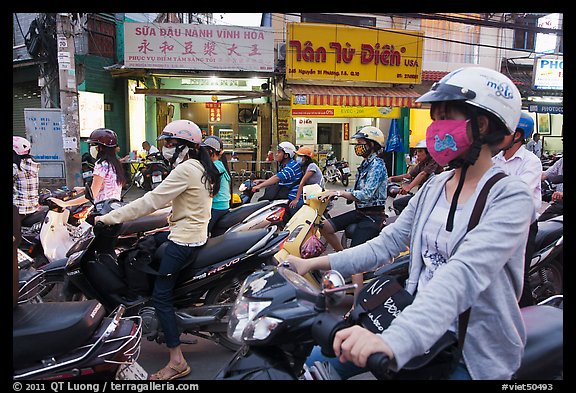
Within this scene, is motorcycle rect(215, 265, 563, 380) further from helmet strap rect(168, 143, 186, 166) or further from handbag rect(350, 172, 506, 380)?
helmet strap rect(168, 143, 186, 166)

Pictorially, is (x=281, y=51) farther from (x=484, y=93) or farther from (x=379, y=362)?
(x=379, y=362)

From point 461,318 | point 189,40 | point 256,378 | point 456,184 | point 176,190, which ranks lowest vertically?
point 256,378

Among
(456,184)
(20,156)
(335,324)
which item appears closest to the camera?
(335,324)

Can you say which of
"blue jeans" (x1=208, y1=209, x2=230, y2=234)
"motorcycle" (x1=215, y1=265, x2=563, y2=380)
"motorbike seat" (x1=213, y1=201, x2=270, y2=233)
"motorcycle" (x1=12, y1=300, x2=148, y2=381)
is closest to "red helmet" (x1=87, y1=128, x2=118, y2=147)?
"blue jeans" (x1=208, y1=209, x2=230, y2=234)

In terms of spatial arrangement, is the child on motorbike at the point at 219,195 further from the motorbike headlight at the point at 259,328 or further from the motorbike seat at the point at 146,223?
the motorbike headlight at the point at 259,328

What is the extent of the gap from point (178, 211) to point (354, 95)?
11.1m

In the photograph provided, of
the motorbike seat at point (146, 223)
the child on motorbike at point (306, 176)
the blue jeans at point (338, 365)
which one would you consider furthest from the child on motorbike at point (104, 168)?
the blue jeans at point (338, 365)

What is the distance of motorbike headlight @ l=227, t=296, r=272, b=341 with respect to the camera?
1.63 metres

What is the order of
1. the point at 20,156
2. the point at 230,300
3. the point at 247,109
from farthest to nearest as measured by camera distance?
1. the point at 247,109
2. the point at 20,156
3. the point at 230,300

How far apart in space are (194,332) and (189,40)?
10.0 m

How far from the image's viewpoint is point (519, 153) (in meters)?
3.97

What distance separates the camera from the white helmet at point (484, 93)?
5.38ft

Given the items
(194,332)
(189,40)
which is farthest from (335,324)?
(189,40)

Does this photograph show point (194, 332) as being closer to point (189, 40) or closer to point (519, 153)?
point (519, 153)
